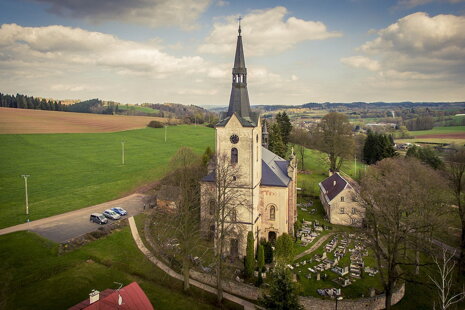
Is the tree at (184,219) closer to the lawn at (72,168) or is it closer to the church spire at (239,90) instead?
the lawn at (72,168)

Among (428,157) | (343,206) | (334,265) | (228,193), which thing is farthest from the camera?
(428,157)

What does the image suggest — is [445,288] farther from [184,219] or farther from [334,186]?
[184,219]

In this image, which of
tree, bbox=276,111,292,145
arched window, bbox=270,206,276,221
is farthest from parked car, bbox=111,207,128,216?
tree, bbox=276,111,292,145

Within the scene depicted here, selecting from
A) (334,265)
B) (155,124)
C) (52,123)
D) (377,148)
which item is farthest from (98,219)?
(155,124)

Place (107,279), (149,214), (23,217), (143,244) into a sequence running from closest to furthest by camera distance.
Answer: (107,279) < (143,244) < (23,217) < (149,214)

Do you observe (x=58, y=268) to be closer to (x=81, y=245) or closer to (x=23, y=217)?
(x=81, y=245)

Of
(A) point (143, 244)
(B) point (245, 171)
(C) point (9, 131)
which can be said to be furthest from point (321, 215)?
(C) point (9, 131)
